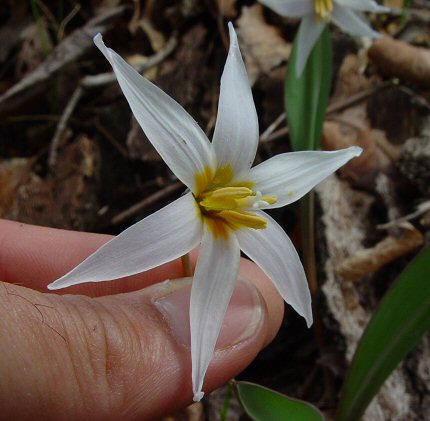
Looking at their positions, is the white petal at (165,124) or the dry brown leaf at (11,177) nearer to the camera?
the white petal at (165,124)

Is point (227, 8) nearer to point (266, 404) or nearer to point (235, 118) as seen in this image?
point (235, 118)

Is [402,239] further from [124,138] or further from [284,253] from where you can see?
[124,138]

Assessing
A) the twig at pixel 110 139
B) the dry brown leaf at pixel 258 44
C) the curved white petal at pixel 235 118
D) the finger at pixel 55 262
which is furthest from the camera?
the dry brown leaf at pixel 258 44

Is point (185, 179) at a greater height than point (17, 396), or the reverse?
point (185, 179)

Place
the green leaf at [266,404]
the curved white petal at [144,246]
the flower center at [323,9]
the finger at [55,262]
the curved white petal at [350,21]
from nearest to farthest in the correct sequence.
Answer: the curved white petal at [144,246]
the green leaf at [266,404]
the finger at [55,262]
the flower center at [323,9]
the curved white petal at [350,21]

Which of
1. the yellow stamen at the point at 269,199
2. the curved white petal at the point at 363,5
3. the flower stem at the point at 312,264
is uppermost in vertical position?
the curved white petal at the point at 363,5

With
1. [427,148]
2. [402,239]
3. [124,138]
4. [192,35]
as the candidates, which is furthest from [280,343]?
[192,35]

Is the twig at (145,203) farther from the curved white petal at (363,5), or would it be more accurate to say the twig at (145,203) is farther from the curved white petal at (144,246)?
the curved white petal at (144,246)

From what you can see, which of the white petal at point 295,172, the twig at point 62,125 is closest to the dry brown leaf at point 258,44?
the twig at point 62,125
